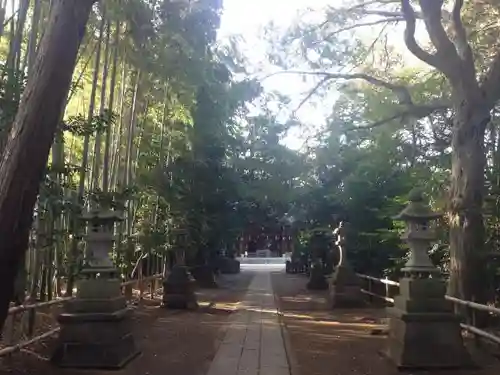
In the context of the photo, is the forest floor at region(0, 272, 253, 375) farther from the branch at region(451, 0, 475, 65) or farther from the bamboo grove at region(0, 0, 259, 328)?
the branch at region(451, 0, 475, 65)

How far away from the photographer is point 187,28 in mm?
11453

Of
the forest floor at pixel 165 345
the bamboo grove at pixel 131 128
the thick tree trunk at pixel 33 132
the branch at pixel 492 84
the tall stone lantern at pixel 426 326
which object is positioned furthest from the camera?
the branch at pixel 492 84

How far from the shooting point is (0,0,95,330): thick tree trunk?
12.1ft

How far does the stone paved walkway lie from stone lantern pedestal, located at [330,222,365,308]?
174 centimetres

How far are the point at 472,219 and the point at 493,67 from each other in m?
2.18

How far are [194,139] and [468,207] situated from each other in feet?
31.2

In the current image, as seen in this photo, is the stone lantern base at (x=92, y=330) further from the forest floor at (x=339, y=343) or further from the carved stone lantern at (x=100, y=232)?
the forest floor at (x=339, y=343)

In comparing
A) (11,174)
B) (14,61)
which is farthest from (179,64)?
(11,174)

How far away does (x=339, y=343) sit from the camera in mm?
9102

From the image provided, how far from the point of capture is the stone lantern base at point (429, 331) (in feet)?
22.5

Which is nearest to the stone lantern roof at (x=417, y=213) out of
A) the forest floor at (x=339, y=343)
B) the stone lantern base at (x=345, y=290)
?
the forest floor at (x=339, y=343)

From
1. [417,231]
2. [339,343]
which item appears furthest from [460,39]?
[339,343]

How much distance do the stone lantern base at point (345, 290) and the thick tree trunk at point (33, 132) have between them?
37.9 feet

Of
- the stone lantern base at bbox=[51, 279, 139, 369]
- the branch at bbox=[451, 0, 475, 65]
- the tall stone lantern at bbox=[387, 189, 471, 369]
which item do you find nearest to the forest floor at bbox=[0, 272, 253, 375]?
the stone lantern base at bbox=[51, 279, 139, 369]
